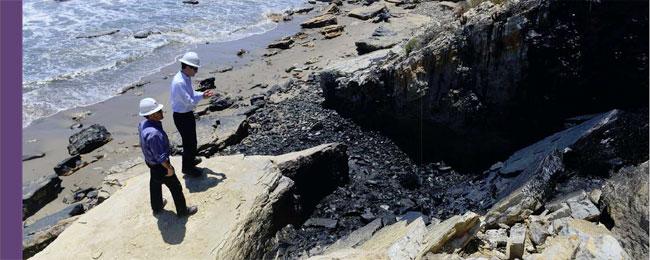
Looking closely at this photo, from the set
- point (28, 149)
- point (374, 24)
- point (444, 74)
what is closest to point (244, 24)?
point (374, 24)

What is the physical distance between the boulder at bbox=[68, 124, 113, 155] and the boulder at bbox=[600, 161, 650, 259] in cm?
1241

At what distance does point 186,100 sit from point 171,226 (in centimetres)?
199

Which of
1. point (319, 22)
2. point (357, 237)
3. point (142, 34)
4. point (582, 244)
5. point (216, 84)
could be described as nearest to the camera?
point (582, 244)

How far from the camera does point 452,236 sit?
20.7 feet

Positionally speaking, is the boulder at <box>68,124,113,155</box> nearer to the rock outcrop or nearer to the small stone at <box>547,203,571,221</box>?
the rock outcrop

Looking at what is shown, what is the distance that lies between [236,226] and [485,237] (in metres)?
3.70

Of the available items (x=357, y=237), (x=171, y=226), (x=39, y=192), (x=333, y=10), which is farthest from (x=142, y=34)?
(x=357, y=237)

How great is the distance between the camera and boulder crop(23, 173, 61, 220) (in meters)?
11.3

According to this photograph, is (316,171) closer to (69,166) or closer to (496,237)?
(496,237)

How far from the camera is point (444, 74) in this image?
419 inches

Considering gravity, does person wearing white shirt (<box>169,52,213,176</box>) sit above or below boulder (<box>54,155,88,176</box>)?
above

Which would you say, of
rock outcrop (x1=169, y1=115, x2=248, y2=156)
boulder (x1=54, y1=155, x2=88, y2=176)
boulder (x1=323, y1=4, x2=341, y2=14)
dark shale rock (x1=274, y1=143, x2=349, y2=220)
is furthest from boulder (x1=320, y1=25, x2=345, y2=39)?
dark shale rock (x1=274, y1=143, x2=349, y2=220)

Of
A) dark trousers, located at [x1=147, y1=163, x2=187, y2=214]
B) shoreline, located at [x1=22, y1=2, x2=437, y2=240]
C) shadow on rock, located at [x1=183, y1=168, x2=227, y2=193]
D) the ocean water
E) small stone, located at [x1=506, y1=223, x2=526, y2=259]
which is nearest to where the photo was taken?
small stone, located at [x1=506, y1=223, x2=526, y2=259]

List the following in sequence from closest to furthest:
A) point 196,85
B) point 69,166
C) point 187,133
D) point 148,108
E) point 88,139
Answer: point 148,108 < point 187,133 < point 69,166 < point 88,139 < point 196,85
